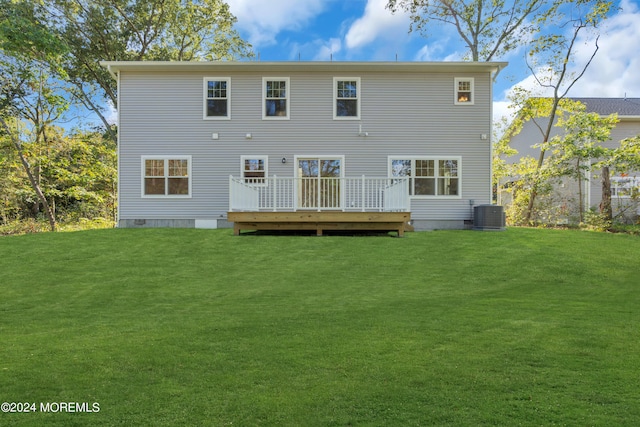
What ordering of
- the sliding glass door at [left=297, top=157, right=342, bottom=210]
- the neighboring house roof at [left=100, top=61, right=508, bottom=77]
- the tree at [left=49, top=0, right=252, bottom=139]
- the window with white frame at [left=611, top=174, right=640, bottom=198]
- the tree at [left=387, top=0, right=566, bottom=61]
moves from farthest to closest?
the tree at [left=387, top=0, right=566, bottom=61] < the tree at [left=49, top=0, right=252, bottom=139] < the window with white frame at [left=611, top=174, right=640, bottom=198] < the neighboring house roof at [left=100, top=61, right=508, bottom=77] < the sliding glass door at [left=297, top=157, right=342, bottom=210]

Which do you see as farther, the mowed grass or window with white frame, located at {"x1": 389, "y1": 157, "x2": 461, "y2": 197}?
window with white frame, located at {"x1": 389, "y1": 157, "x2": 461, "y2": 197}

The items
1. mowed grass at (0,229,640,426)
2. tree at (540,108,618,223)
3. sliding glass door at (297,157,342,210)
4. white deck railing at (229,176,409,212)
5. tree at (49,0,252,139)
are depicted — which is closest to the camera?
mowed grass at (0,229,640,426)

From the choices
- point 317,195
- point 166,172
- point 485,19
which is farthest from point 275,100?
point 485,19

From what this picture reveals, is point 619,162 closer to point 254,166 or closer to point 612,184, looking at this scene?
point 612,184

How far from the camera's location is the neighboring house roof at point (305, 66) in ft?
41.2

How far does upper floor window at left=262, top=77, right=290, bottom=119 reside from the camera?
1302 cm

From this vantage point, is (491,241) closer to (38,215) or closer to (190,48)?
(190,48)

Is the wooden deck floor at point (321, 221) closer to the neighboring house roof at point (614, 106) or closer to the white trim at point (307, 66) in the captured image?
the white trim at point (307, 66)

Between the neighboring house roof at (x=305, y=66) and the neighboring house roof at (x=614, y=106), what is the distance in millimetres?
9734

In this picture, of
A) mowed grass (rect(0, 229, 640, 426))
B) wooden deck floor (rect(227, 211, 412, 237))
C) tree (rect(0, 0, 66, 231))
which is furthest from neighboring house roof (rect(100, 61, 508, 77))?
mowed grass (rect(0, 229, 640, 426))

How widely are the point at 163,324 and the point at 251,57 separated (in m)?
20.0

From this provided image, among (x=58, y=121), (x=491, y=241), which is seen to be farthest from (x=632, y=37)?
(x=58, y=121)

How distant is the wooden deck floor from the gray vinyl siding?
93.3 inches

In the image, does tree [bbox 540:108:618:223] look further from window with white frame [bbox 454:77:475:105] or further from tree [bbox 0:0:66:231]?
tree [bbox 0:0:66:231]
